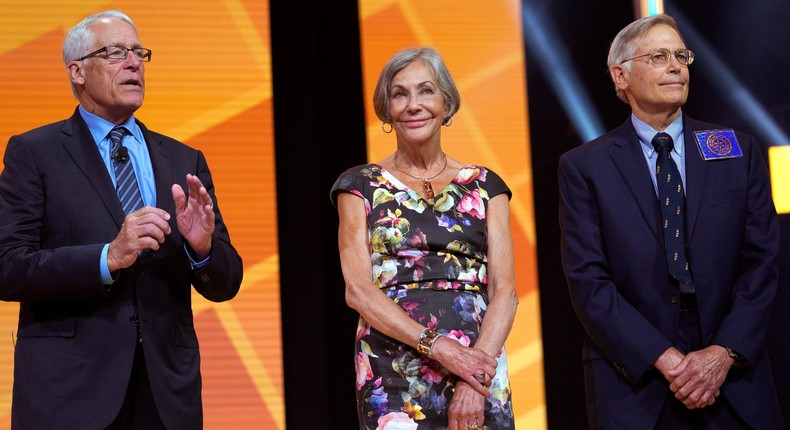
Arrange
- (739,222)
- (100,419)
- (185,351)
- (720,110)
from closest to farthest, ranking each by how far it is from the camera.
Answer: (100,419)
(185,351)
(739,222)
(720,110)

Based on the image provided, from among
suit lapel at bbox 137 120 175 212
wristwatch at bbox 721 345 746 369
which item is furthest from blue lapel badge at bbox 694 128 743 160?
suit lapel at bbox 137 120 175 212

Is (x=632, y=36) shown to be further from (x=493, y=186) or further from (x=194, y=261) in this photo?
(x=194, y=261)

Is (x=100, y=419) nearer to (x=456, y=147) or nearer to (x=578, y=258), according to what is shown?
(x=578, y=258)

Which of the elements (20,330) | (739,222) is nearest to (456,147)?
(739,222)

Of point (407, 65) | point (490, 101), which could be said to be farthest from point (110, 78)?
point (490, 101)

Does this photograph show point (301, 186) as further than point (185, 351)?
Yes

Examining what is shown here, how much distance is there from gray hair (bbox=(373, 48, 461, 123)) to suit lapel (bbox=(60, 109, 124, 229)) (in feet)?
2.72

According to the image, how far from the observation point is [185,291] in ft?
8.81

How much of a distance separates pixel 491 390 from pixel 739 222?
895 mm

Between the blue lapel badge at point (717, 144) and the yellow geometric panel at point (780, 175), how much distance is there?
1289 millimetres

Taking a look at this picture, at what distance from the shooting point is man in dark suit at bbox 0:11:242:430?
8.00ft

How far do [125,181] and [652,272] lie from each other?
1500 millimetres

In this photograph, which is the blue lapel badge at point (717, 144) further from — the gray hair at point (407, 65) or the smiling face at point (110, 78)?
the smiling face at point (110, 78)

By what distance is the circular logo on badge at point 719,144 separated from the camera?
2.95m
